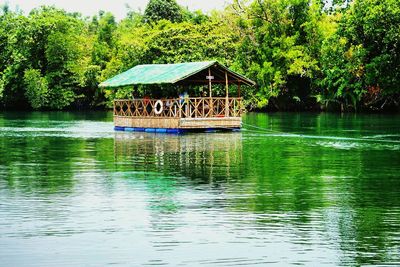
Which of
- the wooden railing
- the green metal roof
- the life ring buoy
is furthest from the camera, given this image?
the life ring buoy

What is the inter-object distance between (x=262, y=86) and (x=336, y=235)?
57912 millimetres

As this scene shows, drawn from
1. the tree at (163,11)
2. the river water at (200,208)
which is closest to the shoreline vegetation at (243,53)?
the tree at (163,11)

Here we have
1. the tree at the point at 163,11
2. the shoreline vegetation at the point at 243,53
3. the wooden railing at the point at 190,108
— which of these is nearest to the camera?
the wooden railing at the point at 190,108

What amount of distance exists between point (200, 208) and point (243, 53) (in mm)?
56349

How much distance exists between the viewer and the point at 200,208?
489 inches

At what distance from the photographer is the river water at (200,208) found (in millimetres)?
9281

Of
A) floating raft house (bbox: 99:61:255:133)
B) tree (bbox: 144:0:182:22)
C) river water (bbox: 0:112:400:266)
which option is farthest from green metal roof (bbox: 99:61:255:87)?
tree (bbox: 144:0:182:22)

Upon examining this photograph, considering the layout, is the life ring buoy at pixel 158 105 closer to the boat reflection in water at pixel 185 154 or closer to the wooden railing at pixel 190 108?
the wooden railing at pixel 190 108

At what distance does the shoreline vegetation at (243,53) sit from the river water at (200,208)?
19871 millimetres

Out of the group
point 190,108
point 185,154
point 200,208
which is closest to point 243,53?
point 190,108

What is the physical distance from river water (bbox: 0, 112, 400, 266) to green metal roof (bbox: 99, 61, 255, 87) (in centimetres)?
1151

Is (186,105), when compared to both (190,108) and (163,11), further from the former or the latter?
(163,11)

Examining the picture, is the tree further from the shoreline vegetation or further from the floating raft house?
the floating raft house

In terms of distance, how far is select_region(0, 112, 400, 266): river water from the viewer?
9.28 m
